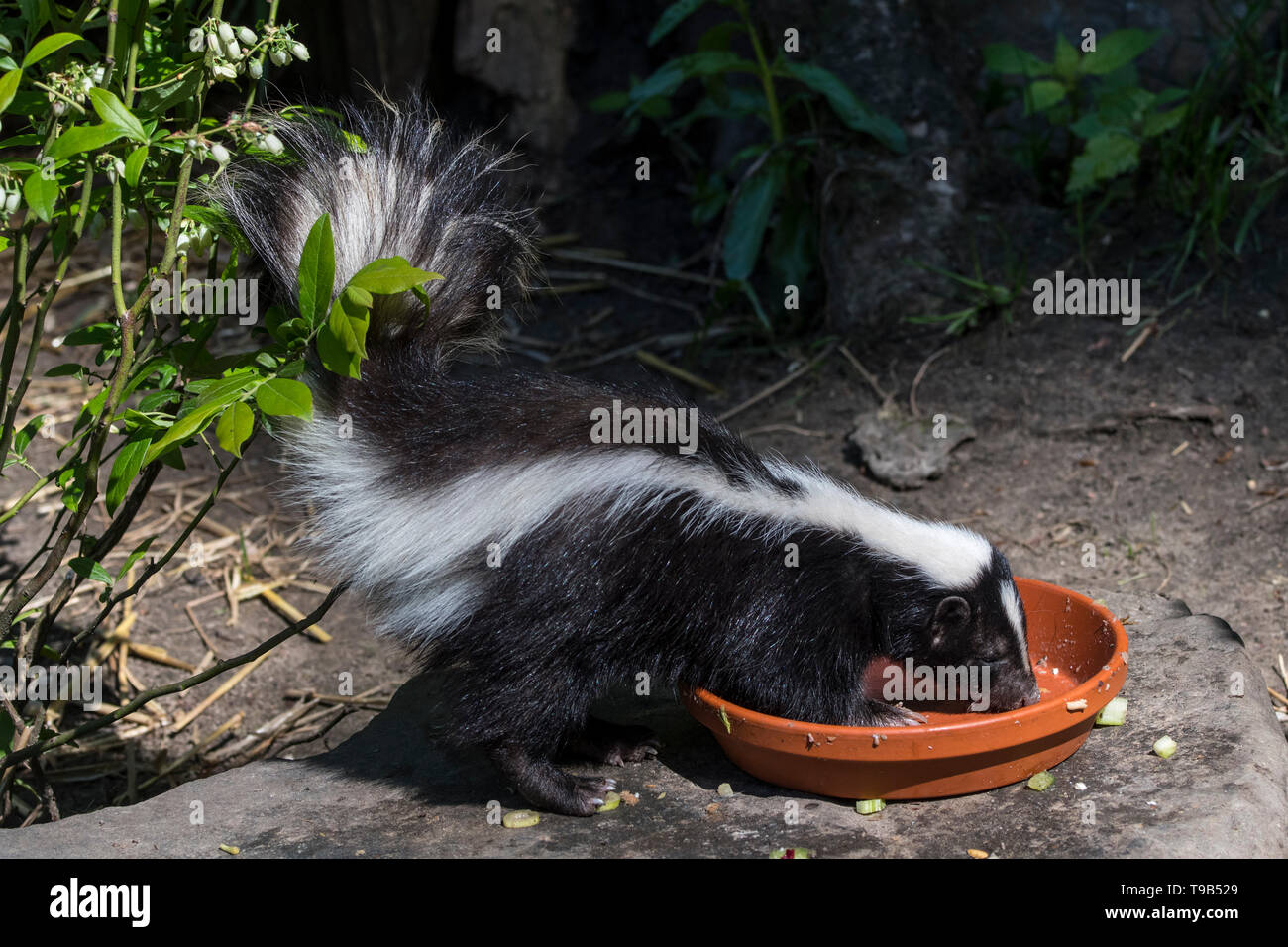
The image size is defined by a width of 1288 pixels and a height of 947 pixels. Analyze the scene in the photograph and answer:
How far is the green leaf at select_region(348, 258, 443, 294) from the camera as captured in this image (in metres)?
2.75

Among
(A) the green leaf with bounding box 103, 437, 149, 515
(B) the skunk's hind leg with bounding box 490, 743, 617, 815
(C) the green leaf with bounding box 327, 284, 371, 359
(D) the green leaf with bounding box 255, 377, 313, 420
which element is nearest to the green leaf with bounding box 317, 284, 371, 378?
(C) the green leaf with bounding box 327, 284, 371, 359

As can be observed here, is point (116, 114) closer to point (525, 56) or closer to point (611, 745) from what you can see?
point (611, 745)

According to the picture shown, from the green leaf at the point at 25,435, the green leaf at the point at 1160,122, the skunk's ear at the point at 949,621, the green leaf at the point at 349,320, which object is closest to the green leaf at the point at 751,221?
the green leaf at the point at 1160,122

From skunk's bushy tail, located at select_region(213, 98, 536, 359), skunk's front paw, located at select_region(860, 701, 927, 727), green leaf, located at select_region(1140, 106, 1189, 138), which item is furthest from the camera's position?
green leaf, located at select_region(1140, 106, 1189, 138)

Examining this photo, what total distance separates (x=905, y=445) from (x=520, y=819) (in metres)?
3.19

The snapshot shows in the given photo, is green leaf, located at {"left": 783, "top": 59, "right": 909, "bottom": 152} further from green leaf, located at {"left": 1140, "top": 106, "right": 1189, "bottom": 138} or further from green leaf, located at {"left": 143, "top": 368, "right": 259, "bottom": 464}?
green leaf, located at {"left": 143, "top": 368, "right": 259, "bottom": 464}

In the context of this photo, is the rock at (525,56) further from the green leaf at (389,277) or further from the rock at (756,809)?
the green leaf at (389,277)

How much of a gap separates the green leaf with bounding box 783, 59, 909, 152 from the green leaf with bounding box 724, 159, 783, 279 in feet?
1.61

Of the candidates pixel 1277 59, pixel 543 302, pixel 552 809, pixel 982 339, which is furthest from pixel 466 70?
pixel 552 809

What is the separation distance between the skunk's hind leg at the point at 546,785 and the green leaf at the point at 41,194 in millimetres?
1895

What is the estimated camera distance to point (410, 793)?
3.95 meters

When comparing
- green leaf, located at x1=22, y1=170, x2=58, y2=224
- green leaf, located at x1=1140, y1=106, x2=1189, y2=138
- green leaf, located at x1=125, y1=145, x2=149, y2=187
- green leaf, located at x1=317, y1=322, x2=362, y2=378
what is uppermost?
green leaf, located at x1=1140, y1=106, x2=1189, y2=138

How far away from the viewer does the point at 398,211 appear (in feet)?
12.6

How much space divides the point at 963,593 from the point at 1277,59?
16.5 ft
